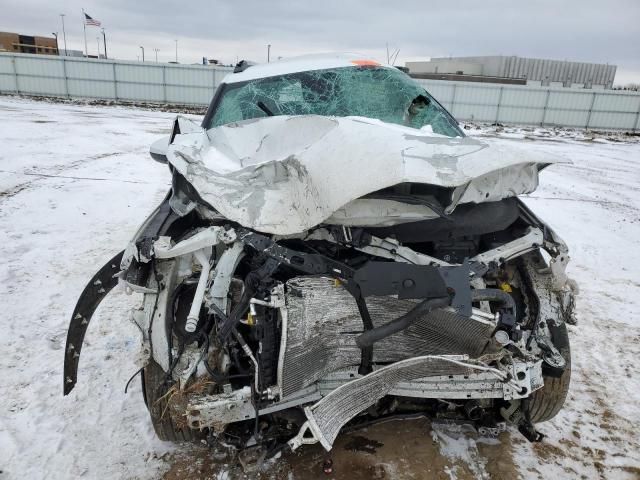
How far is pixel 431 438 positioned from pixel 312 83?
8.64ft

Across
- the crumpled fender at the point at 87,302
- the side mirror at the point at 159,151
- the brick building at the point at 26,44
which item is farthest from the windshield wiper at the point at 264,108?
the brick building at the point at 26,44

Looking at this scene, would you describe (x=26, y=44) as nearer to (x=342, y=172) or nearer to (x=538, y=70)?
(x=538, y=70)

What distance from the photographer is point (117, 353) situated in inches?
123

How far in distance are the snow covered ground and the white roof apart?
2.17 metres

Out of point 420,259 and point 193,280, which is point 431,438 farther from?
point 193,280

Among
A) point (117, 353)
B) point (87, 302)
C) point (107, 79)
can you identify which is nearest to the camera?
point (87, 302)

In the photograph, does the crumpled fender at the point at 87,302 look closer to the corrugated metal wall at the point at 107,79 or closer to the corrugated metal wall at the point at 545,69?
the corrugated metal wall at the point at 107,79

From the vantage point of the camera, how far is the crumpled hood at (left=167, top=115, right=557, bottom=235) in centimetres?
184

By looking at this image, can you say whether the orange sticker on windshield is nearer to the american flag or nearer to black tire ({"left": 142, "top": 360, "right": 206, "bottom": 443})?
black tire ({"left": 142, "top": 360, "right": 206, "bottom": 443})

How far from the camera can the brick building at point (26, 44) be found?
126 ft

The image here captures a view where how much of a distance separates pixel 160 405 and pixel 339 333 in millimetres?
928

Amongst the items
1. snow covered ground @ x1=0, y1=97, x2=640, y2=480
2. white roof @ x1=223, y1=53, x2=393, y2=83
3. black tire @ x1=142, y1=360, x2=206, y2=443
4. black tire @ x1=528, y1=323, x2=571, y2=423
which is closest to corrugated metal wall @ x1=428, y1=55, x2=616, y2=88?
snow covered ground @ x1=0, y1=97, x2=640, y2=480

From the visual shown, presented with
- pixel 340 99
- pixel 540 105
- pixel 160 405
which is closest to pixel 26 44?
pixel 540 105

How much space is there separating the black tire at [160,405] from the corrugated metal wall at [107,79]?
23.6m
